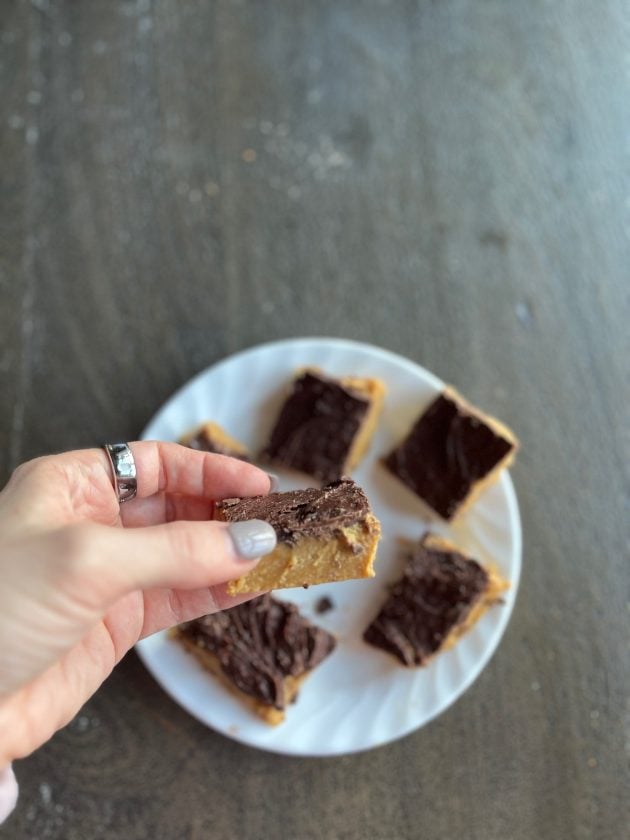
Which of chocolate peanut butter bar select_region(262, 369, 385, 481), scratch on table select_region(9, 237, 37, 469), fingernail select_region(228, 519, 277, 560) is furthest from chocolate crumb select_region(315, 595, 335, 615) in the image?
scratch on table select_region(9, 237, 37, 469)

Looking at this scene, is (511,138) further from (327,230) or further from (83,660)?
(83,660)

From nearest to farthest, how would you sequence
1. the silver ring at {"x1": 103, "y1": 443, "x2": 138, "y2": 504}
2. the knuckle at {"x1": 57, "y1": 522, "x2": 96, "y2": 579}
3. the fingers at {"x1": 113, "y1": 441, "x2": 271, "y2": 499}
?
the knuckle at {"x1": 57, "y1": 522, "x2": 96, "y2": 579} → the silver ring at {"x1": 103, "y1": 443, "x2": 138, "y2": 504} → the fingers at {"x1": 113, "y1": 441, "x2": 271, "y2": 499}

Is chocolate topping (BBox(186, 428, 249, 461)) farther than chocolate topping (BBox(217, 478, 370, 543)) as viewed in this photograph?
Yes

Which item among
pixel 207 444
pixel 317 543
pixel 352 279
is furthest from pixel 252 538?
pixel 352 279

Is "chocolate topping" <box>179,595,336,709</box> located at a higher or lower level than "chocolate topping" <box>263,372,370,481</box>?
lower

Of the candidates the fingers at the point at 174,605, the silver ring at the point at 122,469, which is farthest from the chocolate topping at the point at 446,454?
the silver ring at the point at 122,469

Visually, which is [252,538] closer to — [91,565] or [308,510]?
[308,510]

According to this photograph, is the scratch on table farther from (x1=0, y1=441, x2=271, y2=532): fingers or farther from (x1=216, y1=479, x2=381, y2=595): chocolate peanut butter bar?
(x1=216, y1=479, x2=381, y2=595): chocolate peanut butter bar
